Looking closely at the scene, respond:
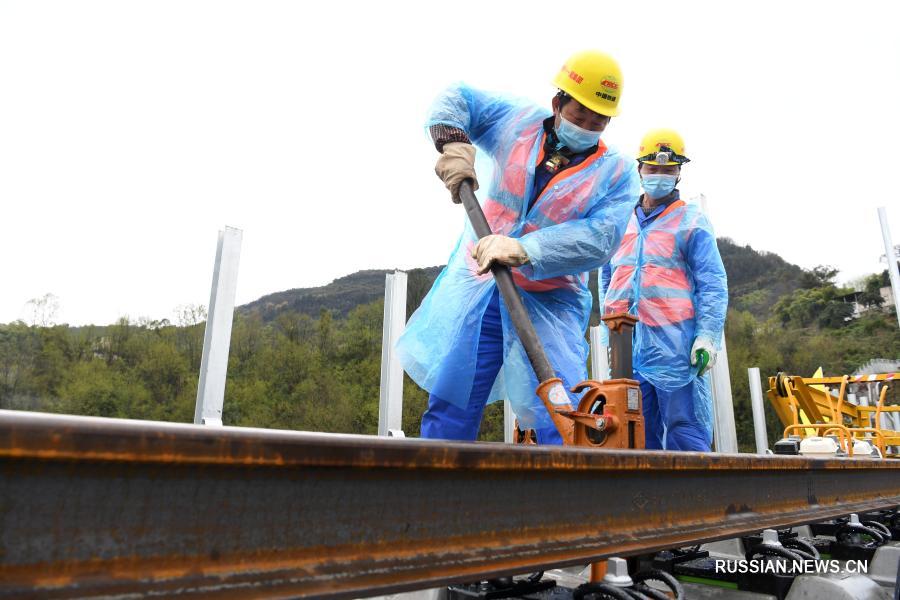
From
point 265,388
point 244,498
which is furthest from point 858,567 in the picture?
point 265,388

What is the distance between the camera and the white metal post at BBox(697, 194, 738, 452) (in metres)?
6.57

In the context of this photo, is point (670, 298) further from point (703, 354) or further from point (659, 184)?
point (659, 184)

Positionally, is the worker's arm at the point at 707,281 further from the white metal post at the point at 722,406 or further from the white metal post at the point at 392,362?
the white metal post at the point at 722,406

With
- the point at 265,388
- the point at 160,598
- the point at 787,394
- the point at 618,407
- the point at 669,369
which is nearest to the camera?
the point at 160,598

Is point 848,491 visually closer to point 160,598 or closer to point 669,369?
point 669,369

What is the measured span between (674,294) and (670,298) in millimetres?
39

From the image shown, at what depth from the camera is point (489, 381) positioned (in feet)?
8.27

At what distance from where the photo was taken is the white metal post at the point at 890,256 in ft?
36.6

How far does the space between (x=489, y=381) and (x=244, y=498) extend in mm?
1799

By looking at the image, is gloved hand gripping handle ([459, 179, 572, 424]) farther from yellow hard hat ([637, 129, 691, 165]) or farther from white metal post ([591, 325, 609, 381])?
white metal post ([591, 325, 609, 381])

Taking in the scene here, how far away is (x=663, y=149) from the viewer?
408 centimetres

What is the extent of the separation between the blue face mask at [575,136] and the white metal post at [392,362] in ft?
6.70

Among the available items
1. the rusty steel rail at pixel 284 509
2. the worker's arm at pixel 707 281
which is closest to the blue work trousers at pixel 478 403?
the rusty steel rail at pixel 284 509

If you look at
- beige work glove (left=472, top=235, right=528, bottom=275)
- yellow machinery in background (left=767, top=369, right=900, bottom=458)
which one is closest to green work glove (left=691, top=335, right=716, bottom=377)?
beige work glove (left=472, top=235, right=528, bottom=275)
